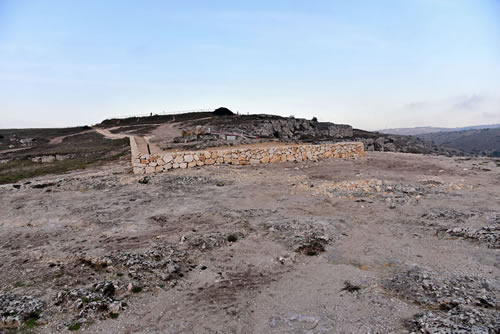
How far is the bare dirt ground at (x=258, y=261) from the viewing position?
3234 millimetres

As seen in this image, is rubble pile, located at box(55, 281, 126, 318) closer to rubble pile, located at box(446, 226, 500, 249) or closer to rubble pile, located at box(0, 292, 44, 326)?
rubble pile, located at box(0, 292, 44, 326)

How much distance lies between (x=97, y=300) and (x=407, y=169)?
1161 cm

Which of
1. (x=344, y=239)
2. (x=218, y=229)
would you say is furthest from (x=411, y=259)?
(x=218, y=229)

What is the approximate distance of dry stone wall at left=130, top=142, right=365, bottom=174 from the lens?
12.5 meters

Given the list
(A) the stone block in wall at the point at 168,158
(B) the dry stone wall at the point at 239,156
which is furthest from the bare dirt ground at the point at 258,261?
(A) the stone block in wall at the point at 168,158

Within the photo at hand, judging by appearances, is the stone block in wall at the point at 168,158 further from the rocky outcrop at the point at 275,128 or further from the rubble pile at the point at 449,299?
the rocky outcrop at the point at 275,128

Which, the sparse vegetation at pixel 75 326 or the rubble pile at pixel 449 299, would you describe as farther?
the sparse vegetation at pixel 75 326

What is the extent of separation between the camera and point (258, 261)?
4559 millimetres

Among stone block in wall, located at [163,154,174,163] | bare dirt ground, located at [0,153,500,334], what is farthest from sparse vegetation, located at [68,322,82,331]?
stone block in wall, located at [163,154,174,163]

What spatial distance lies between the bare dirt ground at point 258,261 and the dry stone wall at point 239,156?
161 inches

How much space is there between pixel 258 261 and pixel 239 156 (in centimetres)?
971

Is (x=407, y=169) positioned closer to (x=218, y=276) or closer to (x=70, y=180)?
(x=218, y=276)

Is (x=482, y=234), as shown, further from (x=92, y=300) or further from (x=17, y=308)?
(x=17, y=308)

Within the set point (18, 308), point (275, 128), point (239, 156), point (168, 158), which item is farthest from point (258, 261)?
point (275, 128)
